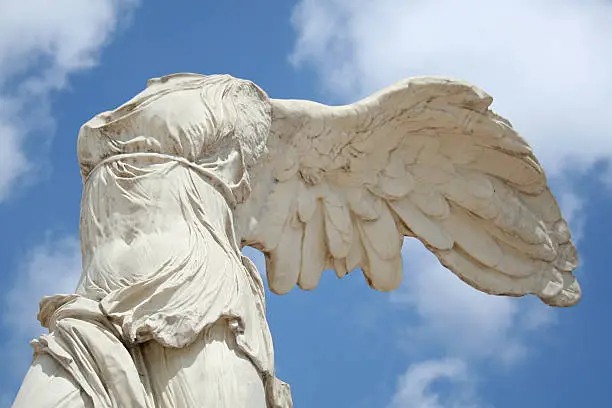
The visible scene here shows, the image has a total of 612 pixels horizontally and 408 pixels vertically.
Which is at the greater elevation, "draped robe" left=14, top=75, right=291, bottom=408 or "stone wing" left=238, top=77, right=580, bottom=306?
"stone wing" left=238, top=77, right=580, bottom=306

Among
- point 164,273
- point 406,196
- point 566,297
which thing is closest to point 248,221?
point 406,196

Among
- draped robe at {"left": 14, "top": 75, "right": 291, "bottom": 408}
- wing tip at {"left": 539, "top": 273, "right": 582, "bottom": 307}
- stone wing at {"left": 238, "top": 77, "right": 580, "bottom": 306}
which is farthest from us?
wing tip at {"left": 539, "top": 273, "right": 582, "bottom": 307}

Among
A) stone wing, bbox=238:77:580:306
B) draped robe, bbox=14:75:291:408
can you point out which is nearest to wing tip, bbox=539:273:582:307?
stone wing, bbox=238:77:580:306

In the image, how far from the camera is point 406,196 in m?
6.90

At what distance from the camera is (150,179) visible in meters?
5.59

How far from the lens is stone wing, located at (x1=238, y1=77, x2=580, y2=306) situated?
6.51 metres

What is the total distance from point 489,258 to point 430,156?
602 millimetres

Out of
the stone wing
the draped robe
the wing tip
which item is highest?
the stone wing

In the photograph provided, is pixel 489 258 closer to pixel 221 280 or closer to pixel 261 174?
pixel 261 174

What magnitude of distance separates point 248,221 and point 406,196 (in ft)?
3.18

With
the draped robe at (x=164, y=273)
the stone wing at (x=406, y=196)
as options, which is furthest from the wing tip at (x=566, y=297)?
the draped robe at (x=164, y=273)

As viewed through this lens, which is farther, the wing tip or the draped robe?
the wing tip

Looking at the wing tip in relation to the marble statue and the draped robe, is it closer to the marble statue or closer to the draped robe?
the marble statue

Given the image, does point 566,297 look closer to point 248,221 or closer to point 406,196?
point 406,196
